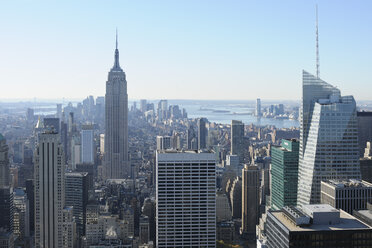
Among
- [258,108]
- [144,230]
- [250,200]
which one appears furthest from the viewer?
[258,108]

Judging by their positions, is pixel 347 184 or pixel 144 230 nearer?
pixel 347 184

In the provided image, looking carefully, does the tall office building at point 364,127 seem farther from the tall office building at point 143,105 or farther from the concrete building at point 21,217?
the tall office building at point 143,105

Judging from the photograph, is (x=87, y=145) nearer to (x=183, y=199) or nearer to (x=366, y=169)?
(x=366, y=169)

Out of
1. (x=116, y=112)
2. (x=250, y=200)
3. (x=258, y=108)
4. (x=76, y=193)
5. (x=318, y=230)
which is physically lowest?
(x=250, y=200)

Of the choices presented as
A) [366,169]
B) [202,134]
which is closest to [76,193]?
[366,169]

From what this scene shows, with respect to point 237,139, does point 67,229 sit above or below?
below

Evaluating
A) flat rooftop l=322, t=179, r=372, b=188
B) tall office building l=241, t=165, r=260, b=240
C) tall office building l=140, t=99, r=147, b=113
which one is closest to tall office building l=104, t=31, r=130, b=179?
tall office building l=241, t=165, r=260, b=240

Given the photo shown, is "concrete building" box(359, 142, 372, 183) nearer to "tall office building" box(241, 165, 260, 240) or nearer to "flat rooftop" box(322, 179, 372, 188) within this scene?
"tall office building" box(241, 165, 260, 240)
